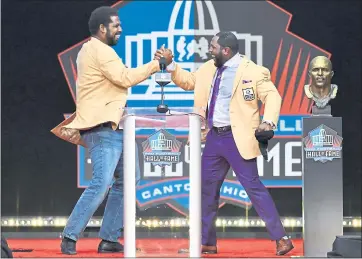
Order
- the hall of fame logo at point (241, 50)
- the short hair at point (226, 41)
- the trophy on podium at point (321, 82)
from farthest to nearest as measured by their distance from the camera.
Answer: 1. the hall of fame logo at point (241, 50)
2. the short hair at point (226, 41)
3. the trophy on podium at point (321, 82)

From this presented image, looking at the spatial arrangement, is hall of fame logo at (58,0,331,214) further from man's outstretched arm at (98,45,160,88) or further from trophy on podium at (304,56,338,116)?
man's outstretched arm at (98,45,160,88)

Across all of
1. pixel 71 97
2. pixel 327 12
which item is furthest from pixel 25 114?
pixel 327 12

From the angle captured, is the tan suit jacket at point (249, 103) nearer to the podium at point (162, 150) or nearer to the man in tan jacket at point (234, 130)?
the man in tan jacket at point (234, 130)

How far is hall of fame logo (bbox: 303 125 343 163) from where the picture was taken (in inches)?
338

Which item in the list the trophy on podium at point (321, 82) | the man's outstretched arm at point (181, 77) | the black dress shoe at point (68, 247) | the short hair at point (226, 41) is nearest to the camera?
the black dress shoe at point (68, 247)

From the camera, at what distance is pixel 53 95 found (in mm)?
10750

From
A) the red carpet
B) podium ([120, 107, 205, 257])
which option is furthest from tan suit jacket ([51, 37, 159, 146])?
the red carpet

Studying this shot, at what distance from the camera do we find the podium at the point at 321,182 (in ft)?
28.2

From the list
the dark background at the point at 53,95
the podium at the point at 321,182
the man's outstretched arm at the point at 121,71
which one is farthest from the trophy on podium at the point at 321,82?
the dark background at the point at 53,95

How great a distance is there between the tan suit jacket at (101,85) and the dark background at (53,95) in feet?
6.23

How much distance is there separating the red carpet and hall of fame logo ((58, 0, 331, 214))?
0.65m

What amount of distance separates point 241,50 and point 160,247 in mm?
3034

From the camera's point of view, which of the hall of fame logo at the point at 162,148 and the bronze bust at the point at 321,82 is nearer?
the hall of fame logo at the point at 162,148

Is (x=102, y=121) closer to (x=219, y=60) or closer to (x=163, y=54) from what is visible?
(x=163, y=54)
